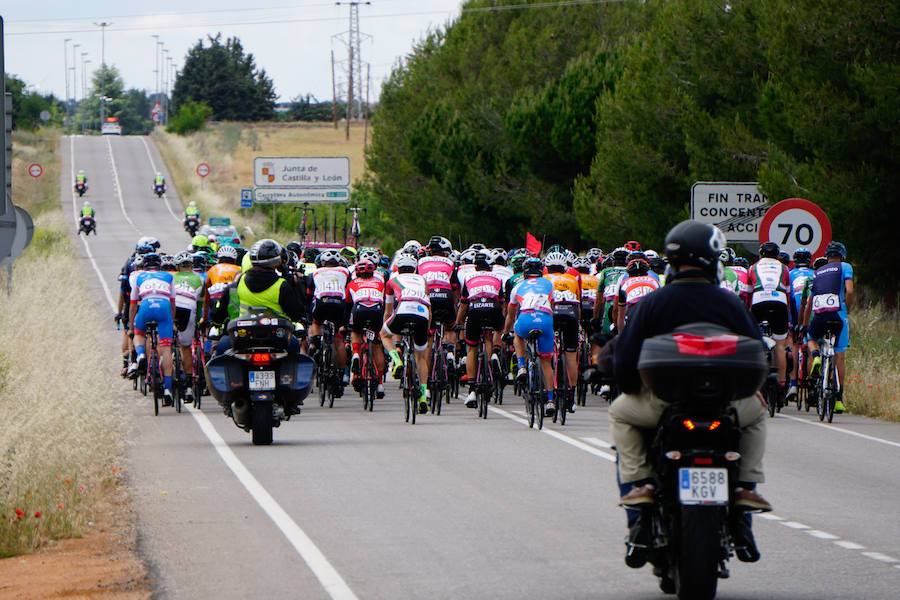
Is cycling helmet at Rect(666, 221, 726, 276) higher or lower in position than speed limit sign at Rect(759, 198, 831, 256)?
higher

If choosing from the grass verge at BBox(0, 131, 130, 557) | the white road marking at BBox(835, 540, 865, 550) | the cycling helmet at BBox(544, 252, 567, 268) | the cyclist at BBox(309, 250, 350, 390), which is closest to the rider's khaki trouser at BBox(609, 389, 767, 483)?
the white road marking at BBox(835, 540, 865, 550)

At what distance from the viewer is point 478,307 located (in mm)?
21375

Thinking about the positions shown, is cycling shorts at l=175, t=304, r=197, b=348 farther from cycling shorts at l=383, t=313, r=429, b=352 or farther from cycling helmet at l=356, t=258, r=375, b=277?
cycling shorts at l=383, t=313, r=429, b=352

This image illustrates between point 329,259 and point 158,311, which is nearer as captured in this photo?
point 158,311

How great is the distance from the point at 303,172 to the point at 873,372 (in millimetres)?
40767

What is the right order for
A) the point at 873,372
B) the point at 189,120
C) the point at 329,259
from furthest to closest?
the point at 189,120, the point at 873,372, the point at 329,259

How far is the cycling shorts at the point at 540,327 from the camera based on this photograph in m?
19.0

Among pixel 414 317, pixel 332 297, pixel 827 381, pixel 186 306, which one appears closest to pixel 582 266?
pixel 332 297

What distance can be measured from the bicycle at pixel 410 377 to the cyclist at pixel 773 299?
13.8 feet

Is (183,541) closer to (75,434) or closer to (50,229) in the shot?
(75,434)

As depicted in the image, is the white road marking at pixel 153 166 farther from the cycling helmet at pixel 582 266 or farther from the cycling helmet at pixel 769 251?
the cycling helmet at pixel 769 251

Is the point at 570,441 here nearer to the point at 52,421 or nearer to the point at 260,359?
the point at 260,359

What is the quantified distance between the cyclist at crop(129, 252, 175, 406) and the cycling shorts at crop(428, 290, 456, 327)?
3.03 m

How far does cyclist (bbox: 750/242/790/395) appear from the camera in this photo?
69.2 ft
